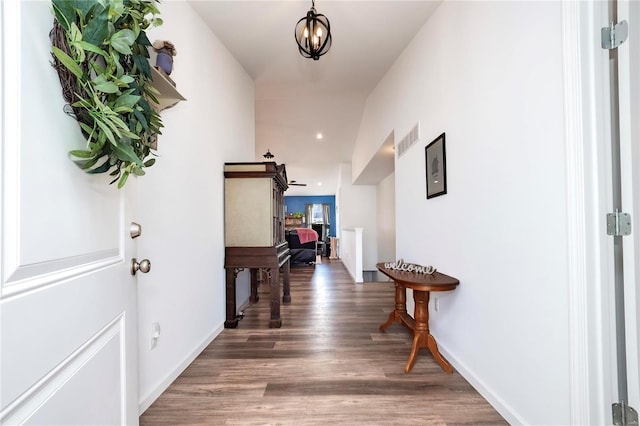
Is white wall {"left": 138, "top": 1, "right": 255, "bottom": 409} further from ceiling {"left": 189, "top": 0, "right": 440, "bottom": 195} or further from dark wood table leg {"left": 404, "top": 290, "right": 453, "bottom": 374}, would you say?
dark wood table leg {"left": 404, "top": 290, "right": 453, "bottom": 374}

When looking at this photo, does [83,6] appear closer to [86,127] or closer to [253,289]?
[86,127]

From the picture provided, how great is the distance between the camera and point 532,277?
1.30 metres

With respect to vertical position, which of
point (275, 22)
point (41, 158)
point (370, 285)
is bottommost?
point (370, 285)

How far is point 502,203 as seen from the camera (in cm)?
150

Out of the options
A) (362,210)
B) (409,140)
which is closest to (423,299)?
(409,140)

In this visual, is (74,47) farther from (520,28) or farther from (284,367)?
(284,367)

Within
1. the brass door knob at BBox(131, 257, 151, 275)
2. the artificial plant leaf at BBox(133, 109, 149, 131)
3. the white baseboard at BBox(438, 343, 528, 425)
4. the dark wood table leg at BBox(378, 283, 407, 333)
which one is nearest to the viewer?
the artificial plant leaf at BBox(133, 109, 149, 131)

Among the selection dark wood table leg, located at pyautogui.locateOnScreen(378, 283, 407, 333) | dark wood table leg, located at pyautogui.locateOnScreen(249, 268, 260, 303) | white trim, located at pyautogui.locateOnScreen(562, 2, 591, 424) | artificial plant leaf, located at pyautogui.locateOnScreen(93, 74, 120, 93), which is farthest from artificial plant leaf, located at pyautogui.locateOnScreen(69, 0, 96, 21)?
dark wood table leg, located at pyautogui.locateOnScreen(249, 268, 260, 303)

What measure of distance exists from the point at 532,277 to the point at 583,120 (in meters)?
0.71

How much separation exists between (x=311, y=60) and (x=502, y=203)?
2616 millimetres

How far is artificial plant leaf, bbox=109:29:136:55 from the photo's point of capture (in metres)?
0.62

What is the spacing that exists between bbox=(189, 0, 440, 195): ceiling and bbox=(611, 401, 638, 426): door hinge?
2.67 m

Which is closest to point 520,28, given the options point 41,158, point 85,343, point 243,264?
point 41,158

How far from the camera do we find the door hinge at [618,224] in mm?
1018
